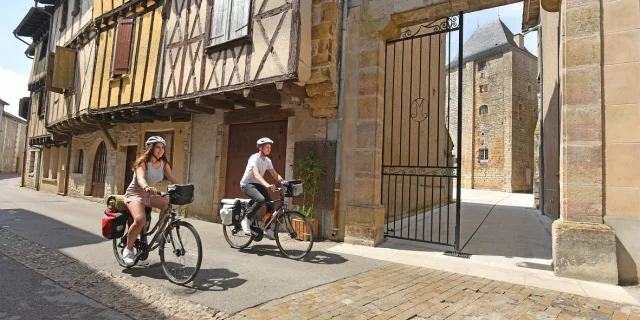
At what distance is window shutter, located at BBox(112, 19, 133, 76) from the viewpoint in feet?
29.8

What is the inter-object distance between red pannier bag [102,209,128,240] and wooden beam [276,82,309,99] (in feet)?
9.97

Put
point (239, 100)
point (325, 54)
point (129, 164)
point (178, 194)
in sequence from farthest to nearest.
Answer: point (129, 164)
point (239, 100)
point (325, 54)
point (178, 194)

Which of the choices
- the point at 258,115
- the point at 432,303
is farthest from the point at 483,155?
the point at 432,303

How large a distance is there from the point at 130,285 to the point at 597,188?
534 cm

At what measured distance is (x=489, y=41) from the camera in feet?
105

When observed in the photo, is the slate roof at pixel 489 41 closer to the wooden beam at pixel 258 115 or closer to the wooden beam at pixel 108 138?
the wooden beam at pixel 258 115

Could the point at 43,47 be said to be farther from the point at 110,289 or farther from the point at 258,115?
the point at 110,289

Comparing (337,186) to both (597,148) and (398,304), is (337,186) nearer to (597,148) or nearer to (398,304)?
(398,304)

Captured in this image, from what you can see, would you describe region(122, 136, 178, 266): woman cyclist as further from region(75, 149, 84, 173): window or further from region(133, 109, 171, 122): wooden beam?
region(75, 149, 84, 173): window

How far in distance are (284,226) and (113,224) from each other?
2062 millimetres

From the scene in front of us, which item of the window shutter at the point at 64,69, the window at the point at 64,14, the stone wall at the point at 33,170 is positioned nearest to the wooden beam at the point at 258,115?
the window shutter at the point at 64,69

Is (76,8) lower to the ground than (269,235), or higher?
higher

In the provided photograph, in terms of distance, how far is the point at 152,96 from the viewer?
26.2 feet

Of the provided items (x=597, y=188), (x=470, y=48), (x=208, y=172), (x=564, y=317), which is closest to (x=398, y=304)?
(x=564, y=317)
